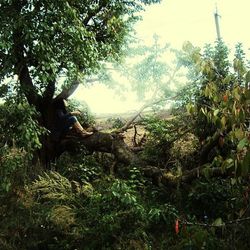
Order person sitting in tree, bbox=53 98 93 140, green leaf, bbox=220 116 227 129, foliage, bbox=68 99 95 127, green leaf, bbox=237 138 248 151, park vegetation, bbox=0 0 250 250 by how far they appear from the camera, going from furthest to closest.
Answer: foliage, bbox=68 99 95 127, person sitting in tree, bbox=53 98 93 140, park vegetation, bbox=0 0 250 250, green leaf, bbox=220 116 227 129, green leaf, bbox=237 138 248 151

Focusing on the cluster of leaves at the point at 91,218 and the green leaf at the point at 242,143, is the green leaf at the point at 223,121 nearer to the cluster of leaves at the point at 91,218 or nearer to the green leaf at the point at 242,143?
the green leaf at the point at 242,143

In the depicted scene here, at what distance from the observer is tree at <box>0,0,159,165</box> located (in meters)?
A: 6.65

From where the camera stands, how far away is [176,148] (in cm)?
890

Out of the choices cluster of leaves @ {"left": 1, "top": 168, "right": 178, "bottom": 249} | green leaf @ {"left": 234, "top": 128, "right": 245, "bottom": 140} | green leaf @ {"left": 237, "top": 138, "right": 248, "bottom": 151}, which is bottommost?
cluster of leaves @ {"left": 1, "top": 168, "right": 178, "bottom": 249}

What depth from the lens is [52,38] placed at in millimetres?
7039

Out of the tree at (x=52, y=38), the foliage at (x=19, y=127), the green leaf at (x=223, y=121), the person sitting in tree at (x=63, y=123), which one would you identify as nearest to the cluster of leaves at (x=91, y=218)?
the foliage at (x=19, y=127)

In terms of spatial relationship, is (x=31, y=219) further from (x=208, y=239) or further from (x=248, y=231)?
(x=248, y=231)

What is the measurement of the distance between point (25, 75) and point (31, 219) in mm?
2779

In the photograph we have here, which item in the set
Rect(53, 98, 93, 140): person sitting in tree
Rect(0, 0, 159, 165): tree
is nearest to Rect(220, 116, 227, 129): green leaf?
Rect(0, 0, 159, 165): tree

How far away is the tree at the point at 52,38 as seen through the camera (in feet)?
21.8

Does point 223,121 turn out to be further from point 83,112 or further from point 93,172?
point 83,112

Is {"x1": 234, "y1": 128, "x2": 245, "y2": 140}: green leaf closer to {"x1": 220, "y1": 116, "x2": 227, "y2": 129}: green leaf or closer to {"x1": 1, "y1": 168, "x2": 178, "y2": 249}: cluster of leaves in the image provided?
{"x1": 220, "y1": 116, "x2": 227, "y2": 129}: green leaf

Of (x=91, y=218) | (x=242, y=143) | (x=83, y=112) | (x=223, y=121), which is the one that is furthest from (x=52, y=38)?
(x=242, y=143)

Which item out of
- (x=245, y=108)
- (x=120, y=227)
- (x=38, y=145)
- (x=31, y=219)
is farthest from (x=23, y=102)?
(x=245, y=108)
